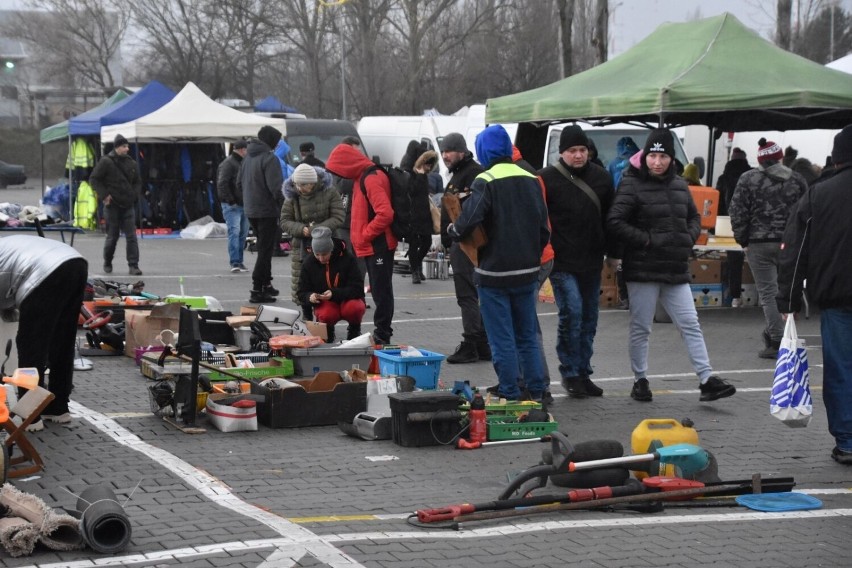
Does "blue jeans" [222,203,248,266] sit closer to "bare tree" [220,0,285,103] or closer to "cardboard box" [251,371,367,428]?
"cardboard box" [251,371,367,428]

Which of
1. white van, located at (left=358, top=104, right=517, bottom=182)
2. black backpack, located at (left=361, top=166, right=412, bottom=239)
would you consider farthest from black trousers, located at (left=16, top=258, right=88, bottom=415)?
white van, located at (left=358, top=104, right=517, bottom=182)

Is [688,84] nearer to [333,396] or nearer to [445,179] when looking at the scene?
[333,396]

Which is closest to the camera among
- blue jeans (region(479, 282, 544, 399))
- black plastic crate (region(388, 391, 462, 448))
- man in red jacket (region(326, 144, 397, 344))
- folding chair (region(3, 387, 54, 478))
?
folding chair (region(3, 387, 54, 478))

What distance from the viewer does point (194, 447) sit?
821 cm

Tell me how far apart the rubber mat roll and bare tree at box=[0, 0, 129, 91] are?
57.8 meters

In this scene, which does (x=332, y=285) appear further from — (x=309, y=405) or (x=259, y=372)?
(x=309, y=405)

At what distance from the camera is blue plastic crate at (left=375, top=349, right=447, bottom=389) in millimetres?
9531

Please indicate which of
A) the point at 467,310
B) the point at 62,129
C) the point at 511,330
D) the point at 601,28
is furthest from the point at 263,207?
the point at 62,129

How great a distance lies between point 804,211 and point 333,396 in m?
3.42

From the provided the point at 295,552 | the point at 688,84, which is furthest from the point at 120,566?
the point at 688,84

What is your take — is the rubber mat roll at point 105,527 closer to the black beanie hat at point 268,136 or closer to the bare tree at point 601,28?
the black beanie hat at point 268,136

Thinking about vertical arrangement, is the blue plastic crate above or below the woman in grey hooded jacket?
below

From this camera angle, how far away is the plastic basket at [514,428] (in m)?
8.44

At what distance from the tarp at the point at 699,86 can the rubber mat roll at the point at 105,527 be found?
33.7 ft
